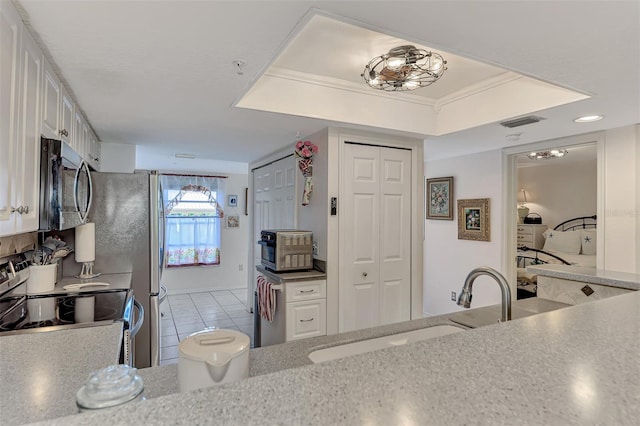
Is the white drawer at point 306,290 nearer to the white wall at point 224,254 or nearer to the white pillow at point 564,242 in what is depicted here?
the white wall at point 224,254

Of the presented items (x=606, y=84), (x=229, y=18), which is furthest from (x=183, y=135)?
(x=606, y=84)

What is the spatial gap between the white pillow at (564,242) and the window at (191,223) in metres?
6.14

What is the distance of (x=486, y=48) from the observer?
1511 millimetres

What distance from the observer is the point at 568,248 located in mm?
6047

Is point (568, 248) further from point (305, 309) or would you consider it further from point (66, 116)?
point (66, 116)

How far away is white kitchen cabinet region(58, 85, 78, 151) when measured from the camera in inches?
75.9

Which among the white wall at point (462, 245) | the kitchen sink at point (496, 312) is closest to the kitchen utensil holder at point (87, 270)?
the kitchen sink at point (496, 312)

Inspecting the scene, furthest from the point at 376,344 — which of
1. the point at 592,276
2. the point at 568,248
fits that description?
the point at 568,248

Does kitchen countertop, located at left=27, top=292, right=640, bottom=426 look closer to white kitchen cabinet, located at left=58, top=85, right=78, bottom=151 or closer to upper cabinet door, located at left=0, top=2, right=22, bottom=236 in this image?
upper cabinet door, located at left=0, top=2, right=22, bottom=236

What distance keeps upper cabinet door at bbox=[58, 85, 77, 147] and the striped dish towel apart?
180 centimetres

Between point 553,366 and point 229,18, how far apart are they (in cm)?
145

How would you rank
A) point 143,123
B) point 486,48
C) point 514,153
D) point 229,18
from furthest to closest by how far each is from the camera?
point 514,153, point 143,123, point 486,48, point 229,18

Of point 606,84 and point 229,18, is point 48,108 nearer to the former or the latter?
point 229,18

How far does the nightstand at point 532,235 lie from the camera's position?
6.85m
